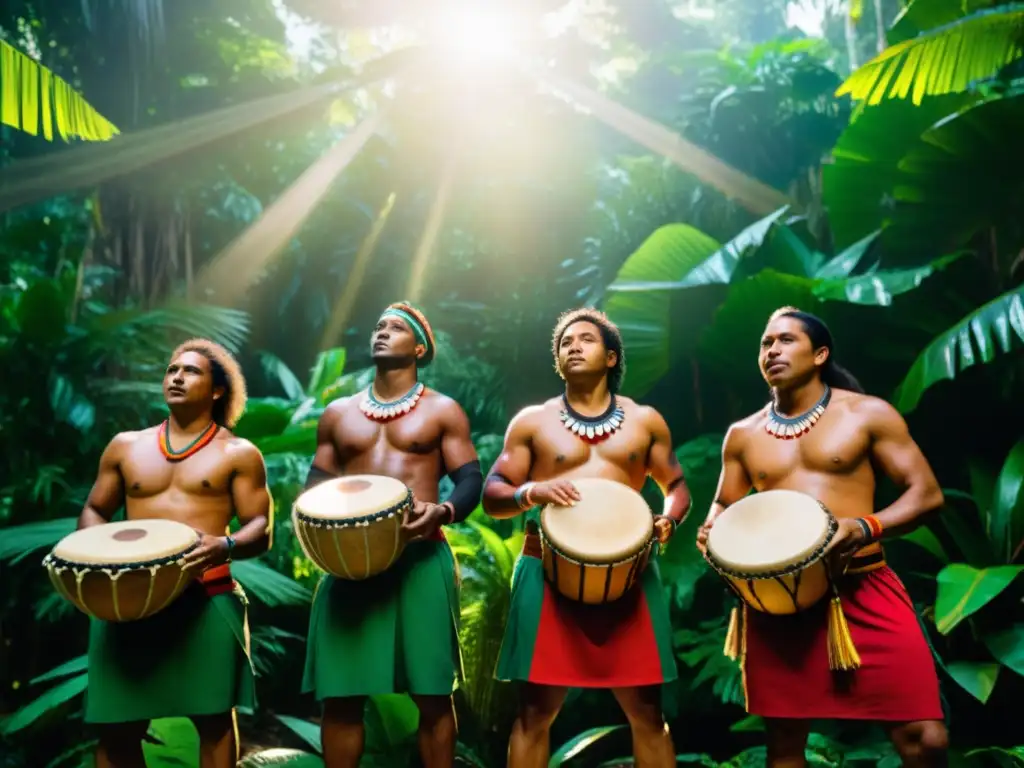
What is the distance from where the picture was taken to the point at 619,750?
5.80 m

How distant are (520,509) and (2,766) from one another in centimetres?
363

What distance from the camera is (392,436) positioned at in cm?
325

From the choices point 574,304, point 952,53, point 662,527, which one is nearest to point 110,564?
point 662,527

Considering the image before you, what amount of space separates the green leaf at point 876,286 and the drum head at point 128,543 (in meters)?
4.54

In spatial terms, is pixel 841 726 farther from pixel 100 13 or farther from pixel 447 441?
pixel 100 13

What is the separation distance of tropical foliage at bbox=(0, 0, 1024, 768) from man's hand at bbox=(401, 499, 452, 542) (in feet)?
6.31

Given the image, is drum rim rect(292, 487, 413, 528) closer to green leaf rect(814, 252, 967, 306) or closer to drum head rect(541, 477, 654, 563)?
drum head rect(541, 477, 654, 563)

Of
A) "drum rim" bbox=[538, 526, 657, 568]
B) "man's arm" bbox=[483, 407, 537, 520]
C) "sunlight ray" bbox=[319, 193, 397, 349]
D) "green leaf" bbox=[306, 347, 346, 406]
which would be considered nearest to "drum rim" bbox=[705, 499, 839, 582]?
"drum rim" bbox=[538, 526, 657, 568]

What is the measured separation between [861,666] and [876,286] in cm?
366

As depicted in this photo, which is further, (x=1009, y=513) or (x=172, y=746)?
(x=1009, y=513)

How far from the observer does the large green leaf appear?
6363 millimetres

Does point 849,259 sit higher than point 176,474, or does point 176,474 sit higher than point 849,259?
point 849,259

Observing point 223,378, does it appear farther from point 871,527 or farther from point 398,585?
point 871,527

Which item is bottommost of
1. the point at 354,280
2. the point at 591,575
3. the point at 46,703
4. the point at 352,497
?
the point at 46,703
